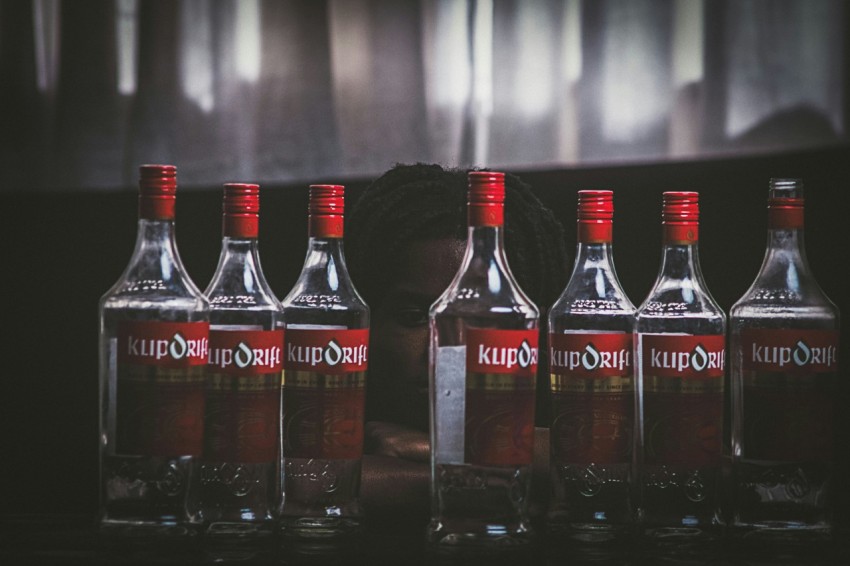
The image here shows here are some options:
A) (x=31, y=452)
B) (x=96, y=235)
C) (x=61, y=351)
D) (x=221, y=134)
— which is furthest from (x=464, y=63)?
(x=31, y=452)

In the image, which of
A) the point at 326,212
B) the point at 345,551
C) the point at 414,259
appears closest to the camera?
the point at 345,551

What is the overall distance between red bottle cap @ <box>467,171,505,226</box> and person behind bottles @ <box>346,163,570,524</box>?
433 mm

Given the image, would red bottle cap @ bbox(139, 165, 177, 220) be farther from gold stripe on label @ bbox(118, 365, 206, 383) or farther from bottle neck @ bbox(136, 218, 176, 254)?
gold stripe on label @ bbox(118, 365, 206, 383)

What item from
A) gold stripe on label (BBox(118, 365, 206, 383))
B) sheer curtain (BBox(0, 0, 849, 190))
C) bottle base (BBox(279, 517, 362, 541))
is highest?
sheer curtain (BBox(0, 0, 849, 190))

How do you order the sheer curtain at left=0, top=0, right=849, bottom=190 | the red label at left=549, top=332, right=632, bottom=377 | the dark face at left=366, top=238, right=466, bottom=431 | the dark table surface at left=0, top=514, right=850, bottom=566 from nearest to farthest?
the dark table surface at left=0, top=514, right=850, bottom=566, the red label at left=549, top=332, right=632, bottom=377, the dark face at left=366, top=238, right=466, bottom=431, the sheer curtain at left=0, top=0, right=849, bottom=190

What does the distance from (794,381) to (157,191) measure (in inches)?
21.6

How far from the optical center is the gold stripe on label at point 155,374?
829 millimetres

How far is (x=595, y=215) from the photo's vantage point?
0.93 m

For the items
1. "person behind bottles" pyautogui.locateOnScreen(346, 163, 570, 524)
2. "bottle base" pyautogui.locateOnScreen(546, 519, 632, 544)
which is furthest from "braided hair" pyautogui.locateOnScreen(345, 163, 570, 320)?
"bottle base" pyautogui.locateOnScreen(546, 519, 632, 544)

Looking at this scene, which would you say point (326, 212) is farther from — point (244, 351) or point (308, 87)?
point (308, 87)

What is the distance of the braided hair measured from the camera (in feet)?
4.47

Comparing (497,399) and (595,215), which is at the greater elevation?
(595,215)

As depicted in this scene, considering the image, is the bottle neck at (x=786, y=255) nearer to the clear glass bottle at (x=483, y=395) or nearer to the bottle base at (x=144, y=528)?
the clear glass bottle at (x=483, y=395)

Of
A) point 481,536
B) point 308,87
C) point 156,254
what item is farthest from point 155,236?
point 308,87
